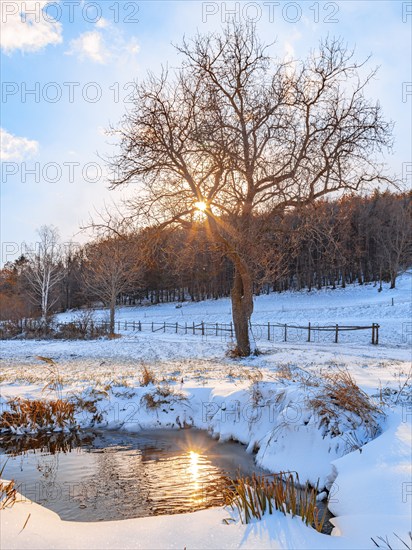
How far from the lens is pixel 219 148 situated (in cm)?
1513

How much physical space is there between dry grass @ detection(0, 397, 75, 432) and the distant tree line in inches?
303

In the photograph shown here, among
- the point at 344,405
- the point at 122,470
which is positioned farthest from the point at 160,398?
the point at 344,405

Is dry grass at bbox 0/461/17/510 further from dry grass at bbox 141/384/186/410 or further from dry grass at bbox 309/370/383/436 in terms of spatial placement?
dry grass at bbox 141/384/186/410

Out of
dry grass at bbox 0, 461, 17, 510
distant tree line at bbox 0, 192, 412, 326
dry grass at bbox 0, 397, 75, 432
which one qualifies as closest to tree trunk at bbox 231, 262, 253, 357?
distant tree line at bbox 0, 192, 412, 326

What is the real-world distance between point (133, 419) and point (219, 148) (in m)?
9.83

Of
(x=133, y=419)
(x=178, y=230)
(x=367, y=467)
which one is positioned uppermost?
(x=178, y=230)

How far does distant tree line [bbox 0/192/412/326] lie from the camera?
53.9ft

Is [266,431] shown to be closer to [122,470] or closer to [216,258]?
[122,470]

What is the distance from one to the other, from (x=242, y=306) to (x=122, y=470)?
1124 cm

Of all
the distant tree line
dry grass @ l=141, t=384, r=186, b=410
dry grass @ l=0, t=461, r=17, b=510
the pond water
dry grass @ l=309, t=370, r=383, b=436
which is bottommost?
the pond water

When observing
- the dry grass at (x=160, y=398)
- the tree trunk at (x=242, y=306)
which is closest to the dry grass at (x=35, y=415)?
the dry grass at (x=160, y=398)

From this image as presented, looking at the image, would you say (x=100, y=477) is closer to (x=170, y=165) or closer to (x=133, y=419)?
(x=133, y=419)

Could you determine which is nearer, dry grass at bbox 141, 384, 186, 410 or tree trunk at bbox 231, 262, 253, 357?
dry grass at bbox 141, 384, 186, 410

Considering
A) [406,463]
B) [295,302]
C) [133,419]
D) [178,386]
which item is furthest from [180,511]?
[295,302]
